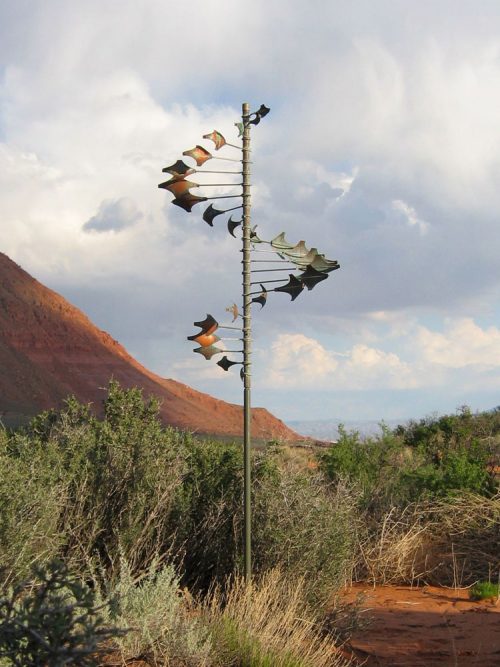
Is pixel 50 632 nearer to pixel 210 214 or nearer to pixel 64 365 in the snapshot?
pixel 210 214

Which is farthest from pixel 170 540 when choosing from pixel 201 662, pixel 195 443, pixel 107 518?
pixel 201 662

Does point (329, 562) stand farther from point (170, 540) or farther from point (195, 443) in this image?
point (195, 443)

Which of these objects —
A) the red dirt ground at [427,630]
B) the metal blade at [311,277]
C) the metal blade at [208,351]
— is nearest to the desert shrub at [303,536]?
the red dirt ground at [427,630]

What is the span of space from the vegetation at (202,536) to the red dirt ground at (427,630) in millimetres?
385

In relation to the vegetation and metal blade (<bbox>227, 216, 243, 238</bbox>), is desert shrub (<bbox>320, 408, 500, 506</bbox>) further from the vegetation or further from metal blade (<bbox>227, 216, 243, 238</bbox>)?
metal blade (<bbox>227, 216, 243, 238</bbox>)

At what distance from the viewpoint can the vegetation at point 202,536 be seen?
19.2 ft

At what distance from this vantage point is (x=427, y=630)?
8.73 metres

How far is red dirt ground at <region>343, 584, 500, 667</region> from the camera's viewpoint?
7749 millimetres

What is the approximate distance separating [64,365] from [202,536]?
50097 mm

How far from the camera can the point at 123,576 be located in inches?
237

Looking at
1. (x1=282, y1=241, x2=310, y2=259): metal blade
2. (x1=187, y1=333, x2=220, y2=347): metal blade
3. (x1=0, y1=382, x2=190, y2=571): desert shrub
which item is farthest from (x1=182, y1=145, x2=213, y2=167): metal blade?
(x1=0, y1=382, x2=190, y2=571): desert shrub

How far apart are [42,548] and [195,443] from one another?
3771 millimetres

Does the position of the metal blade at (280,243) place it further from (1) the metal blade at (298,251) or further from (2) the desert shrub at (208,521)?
(2) the desert shrub at (208,521)

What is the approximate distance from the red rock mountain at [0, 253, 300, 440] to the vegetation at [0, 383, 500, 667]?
38.8 meters
